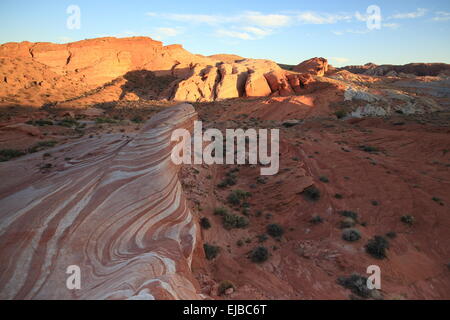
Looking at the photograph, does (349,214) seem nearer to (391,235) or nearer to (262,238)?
(391,235)

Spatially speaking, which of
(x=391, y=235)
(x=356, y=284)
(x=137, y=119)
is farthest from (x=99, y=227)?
(x=137, y=119)

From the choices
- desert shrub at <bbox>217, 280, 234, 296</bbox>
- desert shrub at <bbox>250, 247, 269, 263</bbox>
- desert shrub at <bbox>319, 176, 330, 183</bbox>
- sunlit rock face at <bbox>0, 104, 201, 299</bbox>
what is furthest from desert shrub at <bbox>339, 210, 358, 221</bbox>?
sunlit rock face at <bbox>0, 104, 201, 299</bbox>

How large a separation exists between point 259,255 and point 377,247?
3560 mm

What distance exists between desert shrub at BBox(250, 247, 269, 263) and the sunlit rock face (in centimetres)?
227

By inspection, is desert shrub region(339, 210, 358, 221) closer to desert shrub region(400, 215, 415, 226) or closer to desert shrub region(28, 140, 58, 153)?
desert shrub region(400, 215, 415, 226)

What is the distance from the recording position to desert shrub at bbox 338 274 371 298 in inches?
242

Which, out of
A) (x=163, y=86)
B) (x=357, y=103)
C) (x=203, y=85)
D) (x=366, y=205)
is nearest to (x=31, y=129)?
(x=366, y=205)

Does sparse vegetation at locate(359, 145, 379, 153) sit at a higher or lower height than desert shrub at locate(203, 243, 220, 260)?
higher

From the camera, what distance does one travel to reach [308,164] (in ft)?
44.7

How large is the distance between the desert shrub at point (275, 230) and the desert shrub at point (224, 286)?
9.86 feet

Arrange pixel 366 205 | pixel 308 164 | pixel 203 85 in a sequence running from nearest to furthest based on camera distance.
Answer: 1. pixel 366 205
2. pixel 308 164
3. pixel 203 85

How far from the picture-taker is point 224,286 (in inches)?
240
